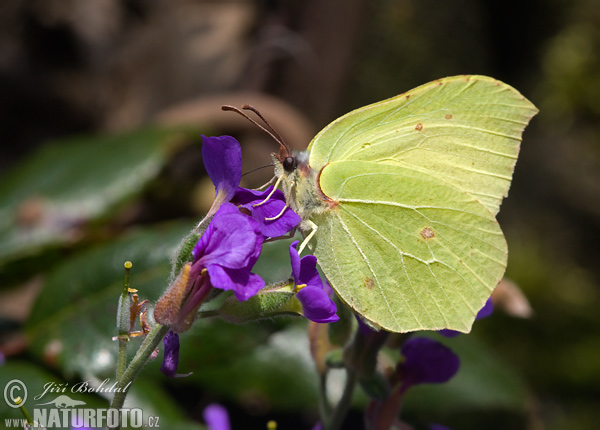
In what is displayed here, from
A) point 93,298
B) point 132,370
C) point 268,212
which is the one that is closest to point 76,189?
point 93,298

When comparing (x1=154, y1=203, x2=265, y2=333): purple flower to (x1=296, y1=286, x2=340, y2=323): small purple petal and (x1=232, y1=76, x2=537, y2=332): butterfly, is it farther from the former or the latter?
(x1=232, y1=76, x2=537, y2=332): butterfly

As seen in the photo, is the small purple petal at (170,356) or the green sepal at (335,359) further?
the green sepal at (335,359)

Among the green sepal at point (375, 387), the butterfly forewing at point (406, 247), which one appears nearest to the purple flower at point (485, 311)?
the butterfly forewing at point (406, 247)

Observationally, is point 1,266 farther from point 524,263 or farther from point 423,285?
point 524,263

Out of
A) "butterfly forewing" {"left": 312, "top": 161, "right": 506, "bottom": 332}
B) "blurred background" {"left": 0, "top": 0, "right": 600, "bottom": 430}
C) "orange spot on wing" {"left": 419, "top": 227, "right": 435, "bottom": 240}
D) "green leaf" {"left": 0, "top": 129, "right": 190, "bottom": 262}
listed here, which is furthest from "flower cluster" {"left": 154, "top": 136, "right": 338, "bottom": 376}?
"green leaf" {"left": 0, "top": 129, "right": 190, "bottom": 262}

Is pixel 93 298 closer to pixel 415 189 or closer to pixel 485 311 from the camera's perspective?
pixel 415 189

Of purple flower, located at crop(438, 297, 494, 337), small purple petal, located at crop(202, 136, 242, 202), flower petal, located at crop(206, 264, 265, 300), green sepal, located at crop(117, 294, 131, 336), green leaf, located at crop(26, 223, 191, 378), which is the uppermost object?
small purple petal, located at crop(202, 136, 242, 202)

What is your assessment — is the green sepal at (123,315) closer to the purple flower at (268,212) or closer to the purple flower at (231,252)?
the purple flower at (231,252)
